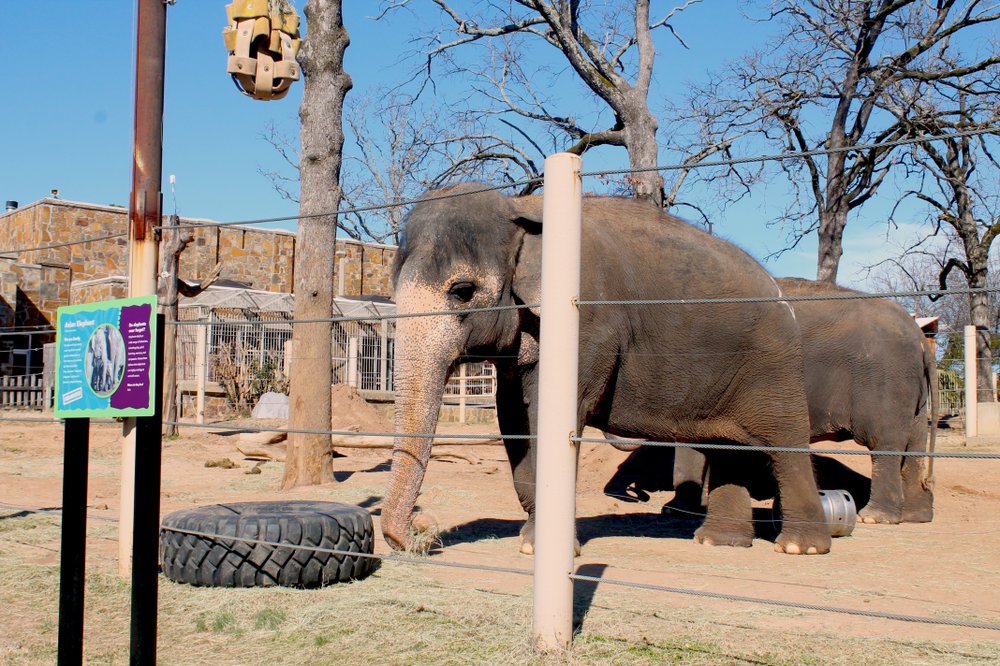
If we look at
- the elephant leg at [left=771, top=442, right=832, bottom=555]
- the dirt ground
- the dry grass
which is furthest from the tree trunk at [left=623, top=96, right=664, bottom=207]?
the dry grass

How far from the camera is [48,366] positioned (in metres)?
19.4

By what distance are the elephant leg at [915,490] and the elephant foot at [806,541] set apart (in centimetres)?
290

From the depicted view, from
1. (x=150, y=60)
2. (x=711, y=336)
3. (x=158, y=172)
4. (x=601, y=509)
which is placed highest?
(x=150, y=60)

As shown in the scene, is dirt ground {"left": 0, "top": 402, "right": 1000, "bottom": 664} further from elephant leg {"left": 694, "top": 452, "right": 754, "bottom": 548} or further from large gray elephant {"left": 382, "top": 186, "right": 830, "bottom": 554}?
large gray elephant {"left": 382, "top": 186, "right": 830, "bottom": 554}

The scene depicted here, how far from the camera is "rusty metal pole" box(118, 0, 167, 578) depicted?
5473mm

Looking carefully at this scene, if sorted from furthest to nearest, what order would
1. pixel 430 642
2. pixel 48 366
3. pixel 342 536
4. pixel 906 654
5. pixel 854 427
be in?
pixel 48 366
pixel 854 427
pixel 342 536
pixel 430 642
pixel 906 654

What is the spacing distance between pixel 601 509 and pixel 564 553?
Result: 568 centimetres

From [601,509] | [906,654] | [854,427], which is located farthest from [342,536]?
[854,427]

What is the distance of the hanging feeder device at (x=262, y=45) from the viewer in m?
5.99

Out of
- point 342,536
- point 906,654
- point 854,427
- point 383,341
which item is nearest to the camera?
point 906,654

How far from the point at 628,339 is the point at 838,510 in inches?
91.2

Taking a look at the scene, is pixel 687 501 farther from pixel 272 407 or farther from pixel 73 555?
pixel 272 407

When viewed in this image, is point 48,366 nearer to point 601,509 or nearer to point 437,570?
point 601,509

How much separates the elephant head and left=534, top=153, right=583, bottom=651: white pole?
1720 mm
